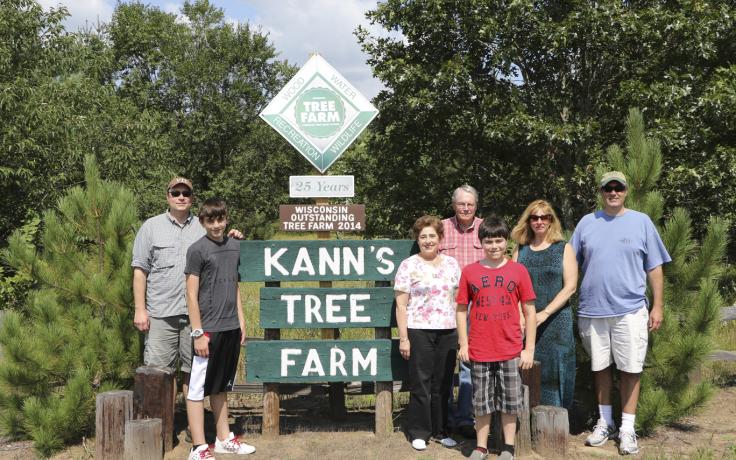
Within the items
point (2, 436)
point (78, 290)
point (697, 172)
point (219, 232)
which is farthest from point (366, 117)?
point (697, 172)

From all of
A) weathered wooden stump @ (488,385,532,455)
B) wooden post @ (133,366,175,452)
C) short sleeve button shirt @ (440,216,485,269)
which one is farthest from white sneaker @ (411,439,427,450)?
wooden post @ (133,366,175,452)

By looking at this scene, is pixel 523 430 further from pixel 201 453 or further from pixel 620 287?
pixel 201 453

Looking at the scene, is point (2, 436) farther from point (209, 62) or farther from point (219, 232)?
point (209, 62)

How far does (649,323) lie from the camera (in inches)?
194

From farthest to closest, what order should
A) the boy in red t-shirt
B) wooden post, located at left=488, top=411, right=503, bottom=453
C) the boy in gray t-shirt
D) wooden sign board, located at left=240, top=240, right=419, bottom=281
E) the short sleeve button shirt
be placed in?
wooden sign board, located at left=240, top=240, right=419, bottom=281, the short sleeve button shirt, wooden post, located at left=488, top=411, right=503, bottom=453, the boy in gray t-shirt, the boy in red t-shirt

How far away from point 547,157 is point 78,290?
12.8m

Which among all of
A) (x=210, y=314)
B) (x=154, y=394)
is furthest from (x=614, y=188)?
(x=154, y=394)

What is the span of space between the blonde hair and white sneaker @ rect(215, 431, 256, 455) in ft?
8.23

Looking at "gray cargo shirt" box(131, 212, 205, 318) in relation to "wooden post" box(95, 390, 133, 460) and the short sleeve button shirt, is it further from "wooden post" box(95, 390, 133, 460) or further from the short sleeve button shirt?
the short sleeve button shirt

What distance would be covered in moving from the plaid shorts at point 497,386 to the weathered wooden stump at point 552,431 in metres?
0.37

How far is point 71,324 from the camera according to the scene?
522 cm

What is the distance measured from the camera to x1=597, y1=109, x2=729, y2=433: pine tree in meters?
5.15

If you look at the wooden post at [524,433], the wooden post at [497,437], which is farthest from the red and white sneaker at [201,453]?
the wooden post at [524,433]

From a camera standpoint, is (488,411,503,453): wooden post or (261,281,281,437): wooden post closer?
(488,411,503,453): wooden post
